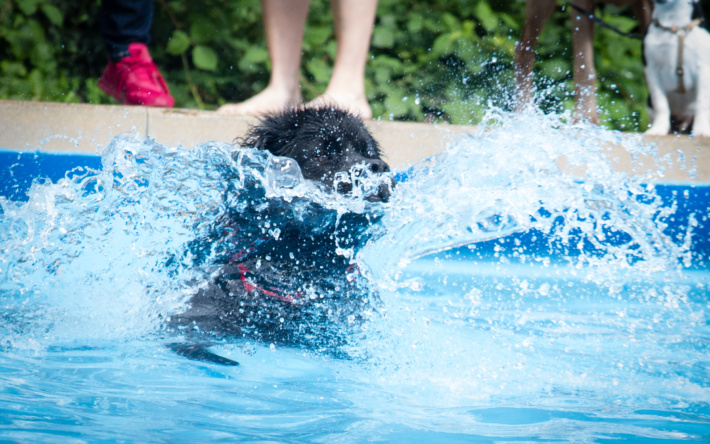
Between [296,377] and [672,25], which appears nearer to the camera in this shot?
[296,377]

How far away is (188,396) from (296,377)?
0.33 m

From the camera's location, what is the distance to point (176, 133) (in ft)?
11.1

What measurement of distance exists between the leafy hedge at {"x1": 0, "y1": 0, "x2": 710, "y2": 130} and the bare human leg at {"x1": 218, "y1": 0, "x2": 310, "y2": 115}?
104 centimetres

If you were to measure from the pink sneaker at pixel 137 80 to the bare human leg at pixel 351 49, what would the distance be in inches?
38.6

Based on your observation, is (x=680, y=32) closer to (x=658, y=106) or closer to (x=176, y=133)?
(x=658, y=106)

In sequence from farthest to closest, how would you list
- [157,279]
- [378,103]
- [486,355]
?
[378,103] → [157,279] → [486,355]

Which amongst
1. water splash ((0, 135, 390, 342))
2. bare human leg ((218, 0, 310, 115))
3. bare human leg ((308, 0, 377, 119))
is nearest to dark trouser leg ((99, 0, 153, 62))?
bare human leg ((218, 0, 310, 115))

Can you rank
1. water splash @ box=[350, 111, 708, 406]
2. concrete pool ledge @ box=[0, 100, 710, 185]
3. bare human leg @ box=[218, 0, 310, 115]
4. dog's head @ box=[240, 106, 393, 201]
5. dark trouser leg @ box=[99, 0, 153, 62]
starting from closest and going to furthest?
water splash @ box=[350, 111, 708, 406], dog's head @ box=[240, 106, 393, 201], concrete pool ledge @ box=[0, 100, 710, 185], bare human leg @ box=[218, 0, 310, 115], dark trouser leg @ box=[99, 0, 153, 62]

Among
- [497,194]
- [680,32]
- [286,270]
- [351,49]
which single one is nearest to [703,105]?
[680,32]

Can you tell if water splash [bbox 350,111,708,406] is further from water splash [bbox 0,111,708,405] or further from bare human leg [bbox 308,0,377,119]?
bare human leg [bbox 308,0,377,119]

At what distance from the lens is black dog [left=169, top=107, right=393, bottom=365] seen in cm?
217

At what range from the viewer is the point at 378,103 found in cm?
491

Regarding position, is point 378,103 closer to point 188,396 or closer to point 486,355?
point 486,355

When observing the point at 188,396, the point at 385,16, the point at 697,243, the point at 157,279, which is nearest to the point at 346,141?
the point at 157,279
